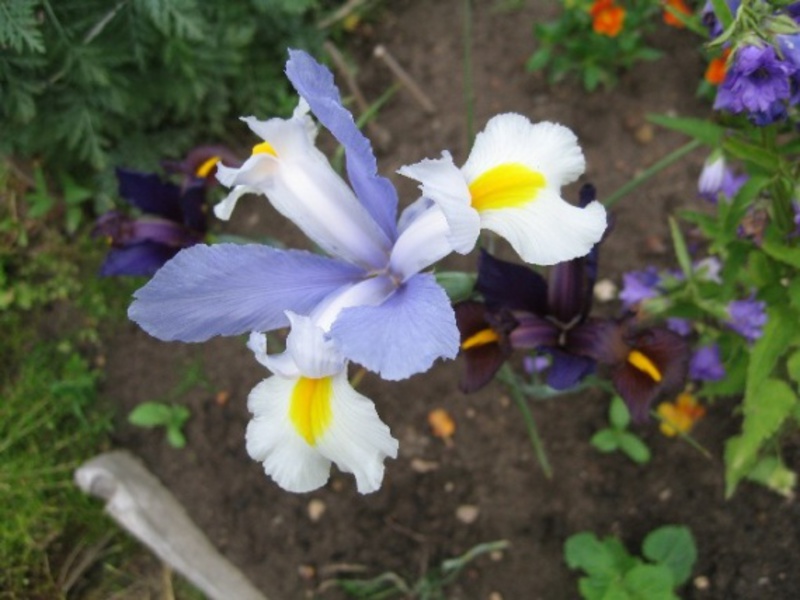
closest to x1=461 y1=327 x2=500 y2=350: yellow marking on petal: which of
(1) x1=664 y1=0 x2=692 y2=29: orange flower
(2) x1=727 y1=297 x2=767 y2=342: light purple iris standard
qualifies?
(2) x1=727 y1=297 x2=767 y2=342: light purple iris standard

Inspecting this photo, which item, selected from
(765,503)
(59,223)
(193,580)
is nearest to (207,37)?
(59,223)

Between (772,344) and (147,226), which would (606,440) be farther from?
(147,226)

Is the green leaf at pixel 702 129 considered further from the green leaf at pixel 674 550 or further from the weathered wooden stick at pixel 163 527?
the weathered wooden stick at pixel 163 527

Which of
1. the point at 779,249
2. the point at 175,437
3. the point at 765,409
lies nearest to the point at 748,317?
the point at 765,409

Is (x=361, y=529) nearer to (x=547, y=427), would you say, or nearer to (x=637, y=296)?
(x=547, y=427)

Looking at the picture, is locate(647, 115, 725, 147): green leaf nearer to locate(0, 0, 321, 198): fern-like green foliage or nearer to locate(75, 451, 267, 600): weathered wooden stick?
locate(0, 0, 321, 198): fern-like green foliage
